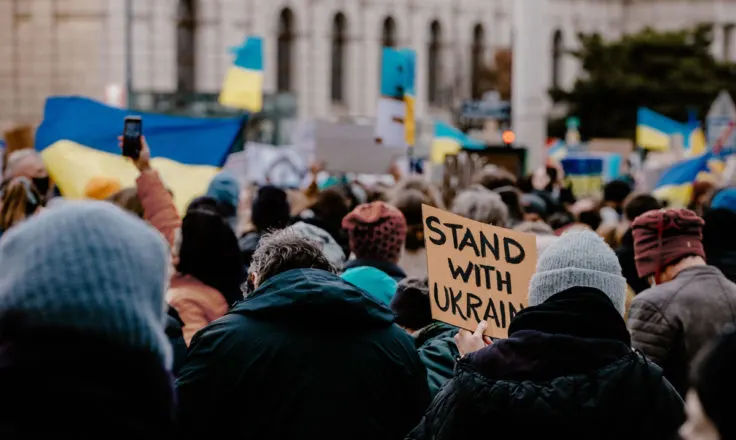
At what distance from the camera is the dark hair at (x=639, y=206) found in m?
8.61

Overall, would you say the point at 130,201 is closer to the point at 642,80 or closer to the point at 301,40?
the point at 301,40

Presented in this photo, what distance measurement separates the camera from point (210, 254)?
591 cm

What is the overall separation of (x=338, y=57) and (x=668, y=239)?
1586 inches

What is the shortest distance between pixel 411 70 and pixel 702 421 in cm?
1282

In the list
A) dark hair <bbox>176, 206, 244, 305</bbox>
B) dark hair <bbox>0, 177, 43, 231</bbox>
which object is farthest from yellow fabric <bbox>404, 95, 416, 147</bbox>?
dark hair <bbox>176, 206, 244, 305</bbox>

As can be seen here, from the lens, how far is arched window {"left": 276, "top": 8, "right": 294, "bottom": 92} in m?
42.8

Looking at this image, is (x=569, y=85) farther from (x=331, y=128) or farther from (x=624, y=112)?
(x=331, y=128)

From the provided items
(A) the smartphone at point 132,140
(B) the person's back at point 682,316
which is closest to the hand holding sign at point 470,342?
(B) the person's back at point 682,316

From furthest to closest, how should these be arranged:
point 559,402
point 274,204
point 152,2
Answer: point 152,2 < point 274,204 < point 559,402

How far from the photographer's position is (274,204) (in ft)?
29.1

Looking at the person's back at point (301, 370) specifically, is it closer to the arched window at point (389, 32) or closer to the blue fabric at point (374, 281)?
the blue fabric at point (374, 281)

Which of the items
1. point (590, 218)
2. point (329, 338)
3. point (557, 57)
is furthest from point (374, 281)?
point (557, 57)

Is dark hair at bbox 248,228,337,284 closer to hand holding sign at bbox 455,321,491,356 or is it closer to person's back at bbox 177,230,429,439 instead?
person's back at bbox 177,230,429,439

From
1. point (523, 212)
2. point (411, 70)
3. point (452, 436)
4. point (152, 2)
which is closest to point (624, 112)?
point (152, 2)
